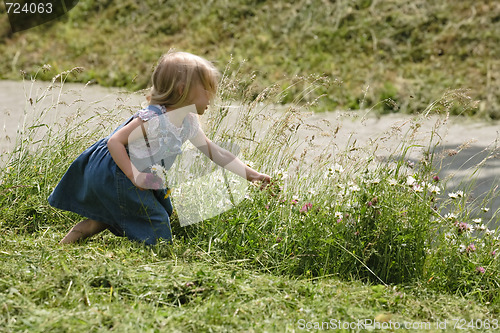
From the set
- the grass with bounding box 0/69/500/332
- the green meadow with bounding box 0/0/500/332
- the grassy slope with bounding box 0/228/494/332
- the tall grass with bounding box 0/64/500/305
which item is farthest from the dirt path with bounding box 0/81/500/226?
the grassy slope with bounding box 0/228/494/332

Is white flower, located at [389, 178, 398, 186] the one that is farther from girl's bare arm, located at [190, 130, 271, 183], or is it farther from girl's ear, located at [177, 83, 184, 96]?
girl's ear, located at [177, 83, 184, 96]

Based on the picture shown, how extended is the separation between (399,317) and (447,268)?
64 centimetres

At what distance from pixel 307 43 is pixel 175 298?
626cm

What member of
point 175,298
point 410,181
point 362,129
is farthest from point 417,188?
point 362,129

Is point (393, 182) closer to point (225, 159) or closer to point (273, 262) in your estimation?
point (273, 262)

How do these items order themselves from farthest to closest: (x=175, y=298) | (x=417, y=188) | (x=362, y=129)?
(x=362, y=129) < (x=417, y=188) < (x=175, y=298)

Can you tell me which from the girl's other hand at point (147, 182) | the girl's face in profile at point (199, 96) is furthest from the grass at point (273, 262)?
the girl's face in profile at point (199, 96)

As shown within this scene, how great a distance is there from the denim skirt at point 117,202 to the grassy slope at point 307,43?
4305 millimetres

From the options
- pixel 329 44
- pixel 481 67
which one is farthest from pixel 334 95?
pixel 481 67

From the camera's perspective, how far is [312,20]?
29.4ft

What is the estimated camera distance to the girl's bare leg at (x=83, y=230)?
3.48m

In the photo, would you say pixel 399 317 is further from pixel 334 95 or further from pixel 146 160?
pixel 334 95

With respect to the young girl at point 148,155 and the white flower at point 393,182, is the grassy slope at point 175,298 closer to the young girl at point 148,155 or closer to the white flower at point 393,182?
the young girl at point 148,155

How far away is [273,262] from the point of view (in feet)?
10.6
